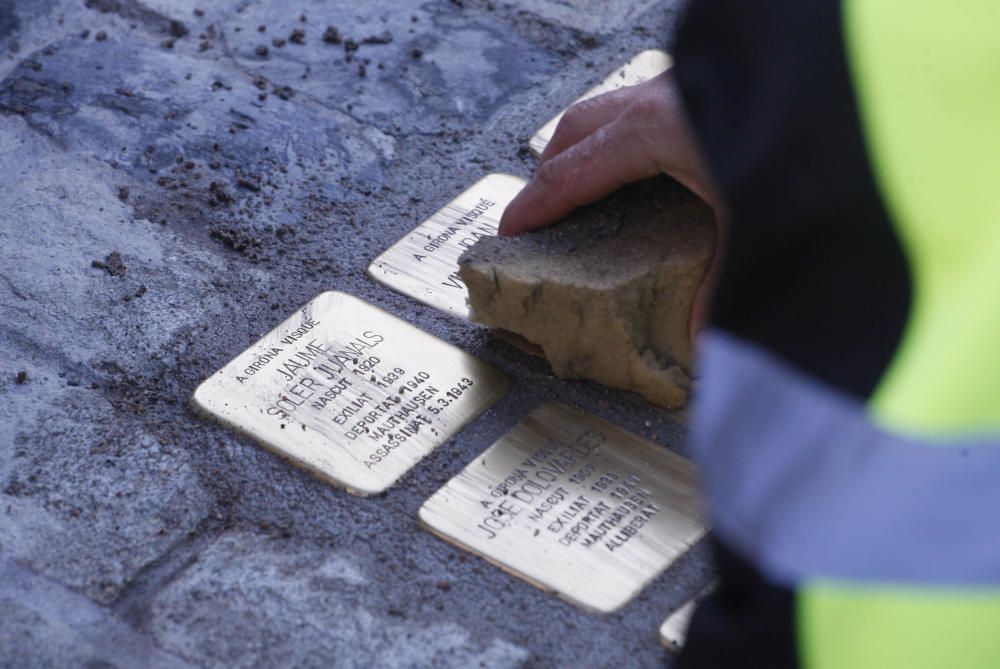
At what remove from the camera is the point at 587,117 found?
1.92 m

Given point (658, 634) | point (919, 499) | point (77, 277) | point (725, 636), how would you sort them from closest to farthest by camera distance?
1. point (919, 499)
2. point (725, 636)
3. point (658, 634)
4. point (77, 277)

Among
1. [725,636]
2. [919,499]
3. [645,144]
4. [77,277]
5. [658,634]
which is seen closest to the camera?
[919,499]

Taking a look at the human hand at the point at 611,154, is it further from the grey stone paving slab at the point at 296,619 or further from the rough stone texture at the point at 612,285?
the grey stone paving slab at the point at 296,619

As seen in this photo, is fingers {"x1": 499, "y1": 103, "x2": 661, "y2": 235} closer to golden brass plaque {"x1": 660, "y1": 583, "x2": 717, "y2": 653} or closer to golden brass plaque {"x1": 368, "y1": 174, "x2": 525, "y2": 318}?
golden brass plaque {"x1": 368, "y1": 174, "x2": 525, "y2": 318}

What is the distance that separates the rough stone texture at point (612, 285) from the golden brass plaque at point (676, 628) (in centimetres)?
33

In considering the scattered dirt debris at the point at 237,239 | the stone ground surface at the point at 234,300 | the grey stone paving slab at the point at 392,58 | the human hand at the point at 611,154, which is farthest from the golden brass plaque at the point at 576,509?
the grey stone paving slab at the point at 392,58

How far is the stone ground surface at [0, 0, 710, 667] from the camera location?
1.53 meters

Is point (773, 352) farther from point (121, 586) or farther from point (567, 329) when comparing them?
point (121, 586)

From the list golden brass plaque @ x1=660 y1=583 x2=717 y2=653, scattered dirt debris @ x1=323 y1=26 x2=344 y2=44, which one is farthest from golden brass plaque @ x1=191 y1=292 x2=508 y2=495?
scattered dirt debris @ x1=323 y1=26 x2=344 y2=44

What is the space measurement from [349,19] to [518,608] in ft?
4.40

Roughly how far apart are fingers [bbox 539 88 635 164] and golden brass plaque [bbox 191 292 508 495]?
34 cm

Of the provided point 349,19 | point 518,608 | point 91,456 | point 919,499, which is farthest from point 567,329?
point 349,19

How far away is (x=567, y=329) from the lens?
5.81 feet

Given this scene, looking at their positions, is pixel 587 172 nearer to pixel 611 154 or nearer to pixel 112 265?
pixel 611 154
